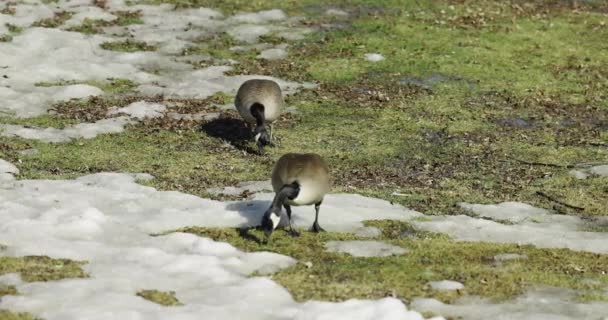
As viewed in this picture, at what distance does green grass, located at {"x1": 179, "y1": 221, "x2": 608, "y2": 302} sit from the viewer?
1329cm

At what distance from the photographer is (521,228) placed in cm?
1716

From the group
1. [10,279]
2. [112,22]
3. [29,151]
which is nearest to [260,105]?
[29,151]

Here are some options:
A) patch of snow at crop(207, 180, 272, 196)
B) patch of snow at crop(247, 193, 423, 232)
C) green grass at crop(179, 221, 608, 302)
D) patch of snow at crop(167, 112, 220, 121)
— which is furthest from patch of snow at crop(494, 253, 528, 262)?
patch of snow at crop(167, 112, 220, 121)

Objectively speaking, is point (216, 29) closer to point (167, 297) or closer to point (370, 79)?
point (370, 79)

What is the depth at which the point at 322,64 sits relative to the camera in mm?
30188

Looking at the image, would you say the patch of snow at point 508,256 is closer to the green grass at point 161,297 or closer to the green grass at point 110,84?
the green grass at point 161,297

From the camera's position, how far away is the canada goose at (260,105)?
2208 centimetres

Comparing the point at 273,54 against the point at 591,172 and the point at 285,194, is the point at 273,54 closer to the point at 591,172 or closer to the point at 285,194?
the point at 591,172

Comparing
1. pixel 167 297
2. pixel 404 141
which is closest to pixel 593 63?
pixel 404 141

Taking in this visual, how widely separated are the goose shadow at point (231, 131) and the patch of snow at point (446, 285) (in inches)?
390

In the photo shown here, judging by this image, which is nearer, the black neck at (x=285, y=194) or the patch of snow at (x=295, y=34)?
the black neck at (x=285, y=194)

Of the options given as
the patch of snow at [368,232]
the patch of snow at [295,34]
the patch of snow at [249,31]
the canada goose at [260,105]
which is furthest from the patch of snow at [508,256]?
the patch of snow at [249,31]

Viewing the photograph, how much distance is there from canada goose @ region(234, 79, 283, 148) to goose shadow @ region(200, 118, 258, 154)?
2.35 feet

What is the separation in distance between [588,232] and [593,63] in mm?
15982
